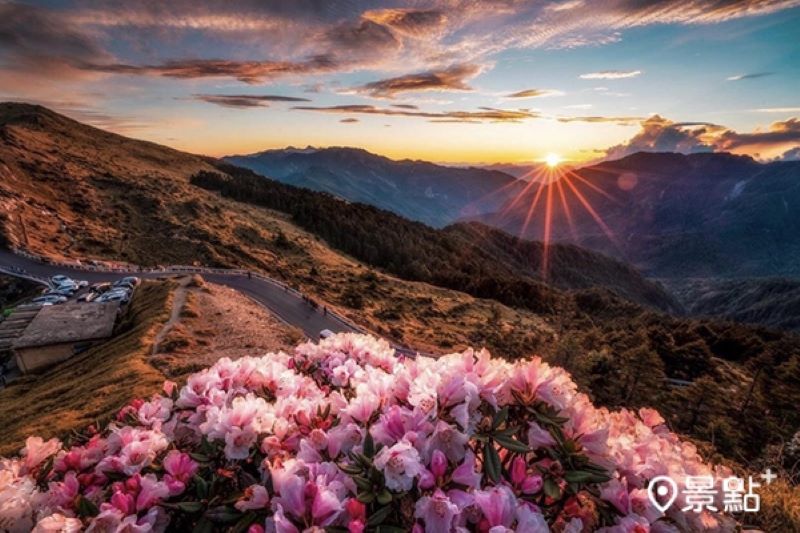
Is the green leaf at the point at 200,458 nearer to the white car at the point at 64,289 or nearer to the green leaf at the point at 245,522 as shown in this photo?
the green leaf at the point at 245,522

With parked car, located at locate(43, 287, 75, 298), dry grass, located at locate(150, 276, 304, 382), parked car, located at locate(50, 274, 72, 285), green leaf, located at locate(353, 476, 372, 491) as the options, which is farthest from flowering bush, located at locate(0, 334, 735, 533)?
parked car, located at locate(50, 274, 72, 285)

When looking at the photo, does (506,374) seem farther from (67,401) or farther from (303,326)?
(303,326)

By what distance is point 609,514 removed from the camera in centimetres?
230

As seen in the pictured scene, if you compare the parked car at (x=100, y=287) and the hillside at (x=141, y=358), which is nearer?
the hillside at (x=141, y=358)

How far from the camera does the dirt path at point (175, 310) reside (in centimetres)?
2553

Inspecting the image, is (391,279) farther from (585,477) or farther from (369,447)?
(585,477)

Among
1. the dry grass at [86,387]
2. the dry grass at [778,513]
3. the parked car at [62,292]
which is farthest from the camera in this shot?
the parked car at [62,292]

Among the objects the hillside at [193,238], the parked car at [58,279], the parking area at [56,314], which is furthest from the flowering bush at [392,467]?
the parked car at [58,279]

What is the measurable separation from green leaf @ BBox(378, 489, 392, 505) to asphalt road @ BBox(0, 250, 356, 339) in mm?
35997

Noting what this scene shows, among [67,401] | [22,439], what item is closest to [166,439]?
[22,439]

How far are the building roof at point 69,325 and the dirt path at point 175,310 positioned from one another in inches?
221

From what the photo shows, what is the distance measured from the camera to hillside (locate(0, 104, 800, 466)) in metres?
37.1

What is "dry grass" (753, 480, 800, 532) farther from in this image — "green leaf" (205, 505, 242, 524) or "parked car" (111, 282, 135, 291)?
"parked car" (111, 282, 135, 291)

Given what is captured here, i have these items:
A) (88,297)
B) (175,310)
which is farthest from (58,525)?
(88,297)
